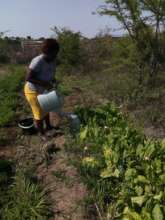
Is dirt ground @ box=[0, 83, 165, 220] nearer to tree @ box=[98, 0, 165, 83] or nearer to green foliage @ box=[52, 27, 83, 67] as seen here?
tree @ box=[98, 0, 165, 83]

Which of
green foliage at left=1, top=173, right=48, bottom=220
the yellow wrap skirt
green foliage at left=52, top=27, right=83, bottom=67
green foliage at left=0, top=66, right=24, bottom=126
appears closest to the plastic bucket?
the yellow wrap skirt

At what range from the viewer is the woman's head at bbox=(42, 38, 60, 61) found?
A: 19.1 ft

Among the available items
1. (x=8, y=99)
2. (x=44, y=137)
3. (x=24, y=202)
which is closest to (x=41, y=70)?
(x=44, y=137)

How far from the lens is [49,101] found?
5.88 m

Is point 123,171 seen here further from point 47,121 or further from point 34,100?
point 47,121

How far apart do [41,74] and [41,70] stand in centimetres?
7

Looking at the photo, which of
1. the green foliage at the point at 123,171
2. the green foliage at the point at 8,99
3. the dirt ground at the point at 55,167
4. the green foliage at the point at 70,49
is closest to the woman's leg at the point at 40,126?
the dirt ground at the point at 55,167

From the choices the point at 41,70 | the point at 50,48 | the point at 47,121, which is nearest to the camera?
the point at 50,48

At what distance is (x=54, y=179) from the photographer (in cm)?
489

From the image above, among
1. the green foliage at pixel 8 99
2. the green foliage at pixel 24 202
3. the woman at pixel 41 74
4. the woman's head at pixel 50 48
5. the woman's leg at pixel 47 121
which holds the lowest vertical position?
the green foliage at pixel 8 99

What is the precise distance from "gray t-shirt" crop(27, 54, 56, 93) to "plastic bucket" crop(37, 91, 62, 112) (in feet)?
0.84

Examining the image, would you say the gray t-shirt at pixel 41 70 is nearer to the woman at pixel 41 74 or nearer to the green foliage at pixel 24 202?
the woman at pixel 41 74

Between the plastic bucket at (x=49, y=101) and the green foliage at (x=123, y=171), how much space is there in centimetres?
74

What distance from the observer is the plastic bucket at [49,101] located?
5.88 m
